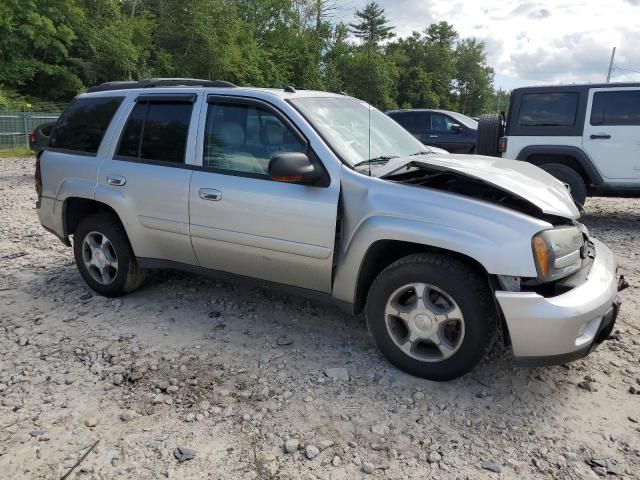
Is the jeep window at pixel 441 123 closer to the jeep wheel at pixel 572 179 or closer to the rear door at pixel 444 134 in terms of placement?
the rear door at pixel 444 134

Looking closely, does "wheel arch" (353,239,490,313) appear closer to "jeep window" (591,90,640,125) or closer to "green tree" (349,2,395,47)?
"jeep window" (591,90,640,125)

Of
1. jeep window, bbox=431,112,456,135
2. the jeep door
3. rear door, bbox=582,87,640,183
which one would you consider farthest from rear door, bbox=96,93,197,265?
jeep window, bbox=431,112,456,135

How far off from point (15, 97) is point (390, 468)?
3163 centimetres

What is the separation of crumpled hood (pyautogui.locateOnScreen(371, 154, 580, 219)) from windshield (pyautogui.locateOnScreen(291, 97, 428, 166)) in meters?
0.19

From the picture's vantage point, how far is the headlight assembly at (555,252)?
9.08ft

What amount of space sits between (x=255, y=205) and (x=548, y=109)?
6073mm

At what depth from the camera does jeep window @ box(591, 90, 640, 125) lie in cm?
740

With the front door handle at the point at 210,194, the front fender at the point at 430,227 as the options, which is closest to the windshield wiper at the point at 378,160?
the front fender at the point at 430,227

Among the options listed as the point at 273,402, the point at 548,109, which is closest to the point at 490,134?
the point at 548,109

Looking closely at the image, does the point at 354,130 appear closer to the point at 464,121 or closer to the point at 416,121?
the point at 416,121

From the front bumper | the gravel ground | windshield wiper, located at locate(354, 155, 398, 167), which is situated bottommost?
the gravel ground

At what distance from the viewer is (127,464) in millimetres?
2504

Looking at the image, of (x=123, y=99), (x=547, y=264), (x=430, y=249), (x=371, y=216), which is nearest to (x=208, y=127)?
(x=123, y=99)

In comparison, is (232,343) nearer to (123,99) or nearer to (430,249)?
(430,249)
